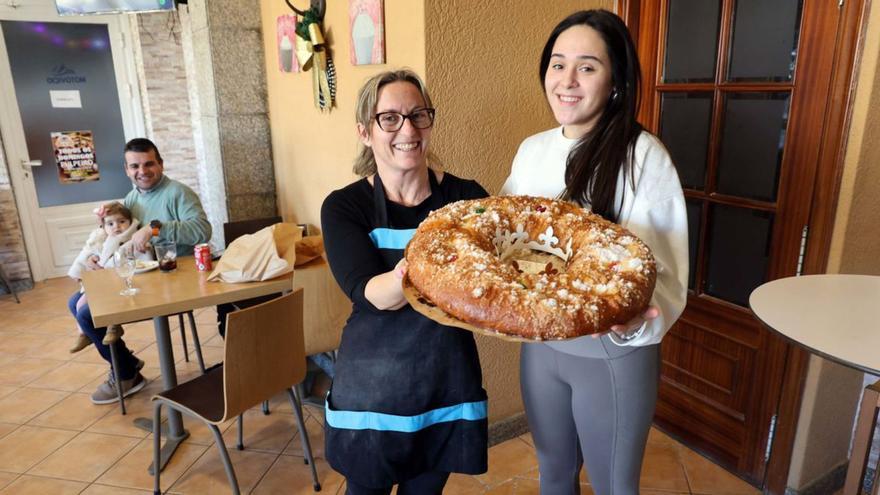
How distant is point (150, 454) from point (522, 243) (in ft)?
6.90

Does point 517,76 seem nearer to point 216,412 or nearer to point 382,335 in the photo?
point 382,335

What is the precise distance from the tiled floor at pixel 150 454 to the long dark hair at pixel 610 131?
1394 millimetres

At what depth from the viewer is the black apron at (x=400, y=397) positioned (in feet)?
4.01

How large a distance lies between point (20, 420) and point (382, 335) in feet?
8.26

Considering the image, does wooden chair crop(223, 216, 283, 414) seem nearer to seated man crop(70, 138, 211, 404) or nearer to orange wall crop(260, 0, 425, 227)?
seated man crop(70, 138, 211, 404)

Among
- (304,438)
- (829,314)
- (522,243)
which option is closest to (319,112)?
(304,438)

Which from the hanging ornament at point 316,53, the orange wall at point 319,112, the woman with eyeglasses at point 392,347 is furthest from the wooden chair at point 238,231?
the woman with eyeglasses at point 392,347

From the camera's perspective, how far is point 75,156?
470 cm

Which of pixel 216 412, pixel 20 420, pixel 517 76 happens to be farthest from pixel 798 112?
pixel 20 420

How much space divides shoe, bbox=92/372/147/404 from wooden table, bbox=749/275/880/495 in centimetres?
293

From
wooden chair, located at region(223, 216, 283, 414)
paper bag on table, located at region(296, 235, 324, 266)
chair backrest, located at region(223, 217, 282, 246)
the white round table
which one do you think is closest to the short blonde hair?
the white round table

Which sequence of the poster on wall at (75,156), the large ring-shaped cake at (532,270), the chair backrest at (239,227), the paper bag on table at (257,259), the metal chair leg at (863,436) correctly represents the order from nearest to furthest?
the large ring-shaped cake at (532,270) → the metal chair leg at (863,436) → the paper bag on table at (257,259) → the chair backrest at (239,227) → the poster on wall at (75,156)

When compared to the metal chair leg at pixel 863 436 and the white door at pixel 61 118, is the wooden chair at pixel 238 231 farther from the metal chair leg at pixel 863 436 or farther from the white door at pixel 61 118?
the white door at pixel 61 118

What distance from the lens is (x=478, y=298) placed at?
951 millimetres
